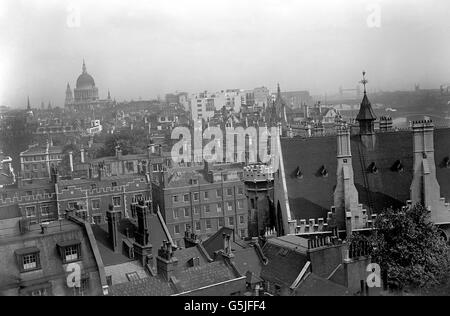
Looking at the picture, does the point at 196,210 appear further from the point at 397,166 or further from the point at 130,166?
the point at 130,166

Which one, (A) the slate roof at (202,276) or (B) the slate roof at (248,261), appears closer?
(A) the slate roof at (202,276)

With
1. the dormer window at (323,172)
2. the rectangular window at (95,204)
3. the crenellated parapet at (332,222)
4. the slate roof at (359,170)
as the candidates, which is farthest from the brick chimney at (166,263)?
the rectangular window at (95,204)

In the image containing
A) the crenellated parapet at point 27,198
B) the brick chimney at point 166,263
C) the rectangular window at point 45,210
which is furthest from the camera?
the rectangular window at point 45,210

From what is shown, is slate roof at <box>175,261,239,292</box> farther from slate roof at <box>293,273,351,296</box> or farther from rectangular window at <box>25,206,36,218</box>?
rectangular window at <box>25,206,36,218</box>

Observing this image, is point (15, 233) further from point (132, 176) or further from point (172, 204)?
point (132, 176)

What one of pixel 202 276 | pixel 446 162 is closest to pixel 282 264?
pixel 202 276

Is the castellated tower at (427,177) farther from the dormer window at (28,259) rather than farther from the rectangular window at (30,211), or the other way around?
the rectangular window at (30,211)
